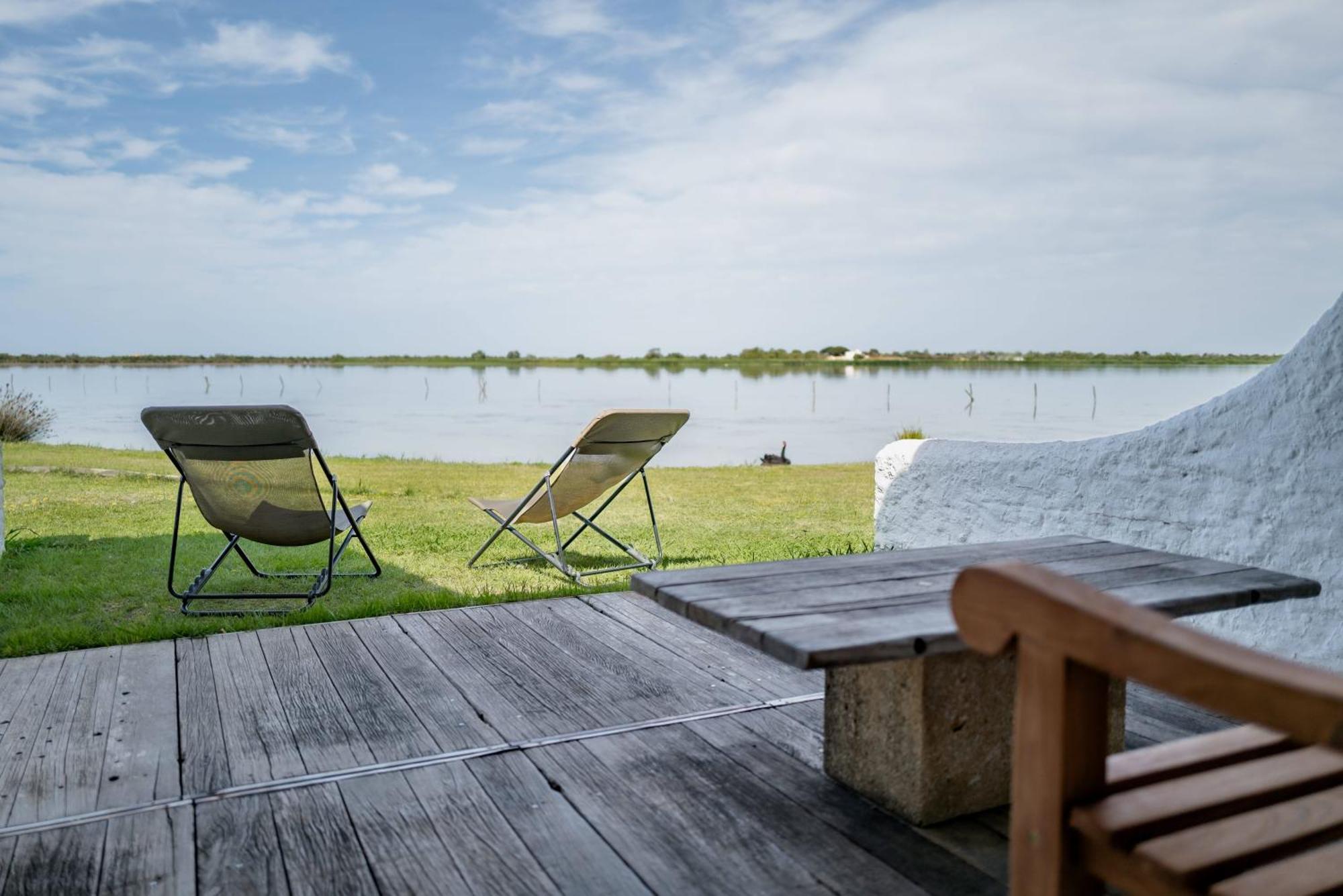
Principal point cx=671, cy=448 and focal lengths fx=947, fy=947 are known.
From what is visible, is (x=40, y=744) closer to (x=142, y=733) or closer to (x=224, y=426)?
(x=142, y=733)

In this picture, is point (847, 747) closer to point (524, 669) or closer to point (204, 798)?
point (524, 669)

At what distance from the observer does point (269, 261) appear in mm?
33969

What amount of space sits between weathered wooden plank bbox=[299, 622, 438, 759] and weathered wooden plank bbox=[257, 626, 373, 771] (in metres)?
0.02

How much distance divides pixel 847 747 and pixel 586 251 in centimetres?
3626

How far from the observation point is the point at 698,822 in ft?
6.45

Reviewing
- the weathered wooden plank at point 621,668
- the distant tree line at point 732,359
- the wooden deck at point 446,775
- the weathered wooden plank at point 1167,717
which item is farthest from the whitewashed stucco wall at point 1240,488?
the distant tree line at point 732,359

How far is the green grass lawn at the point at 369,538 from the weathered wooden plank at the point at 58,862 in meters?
1.60

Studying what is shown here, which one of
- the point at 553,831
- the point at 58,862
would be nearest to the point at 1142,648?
the point at 553,831

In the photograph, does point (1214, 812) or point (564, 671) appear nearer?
point (1214, 812)

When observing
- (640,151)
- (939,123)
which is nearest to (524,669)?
(939,123)

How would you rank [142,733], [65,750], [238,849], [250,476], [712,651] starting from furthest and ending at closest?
[250,476]
[712,651]
[142,733]
[65,750]
[238,849]

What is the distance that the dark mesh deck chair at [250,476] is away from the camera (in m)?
3.87

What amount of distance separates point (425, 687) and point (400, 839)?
0.95 metres

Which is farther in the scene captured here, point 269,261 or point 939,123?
point 269,261
